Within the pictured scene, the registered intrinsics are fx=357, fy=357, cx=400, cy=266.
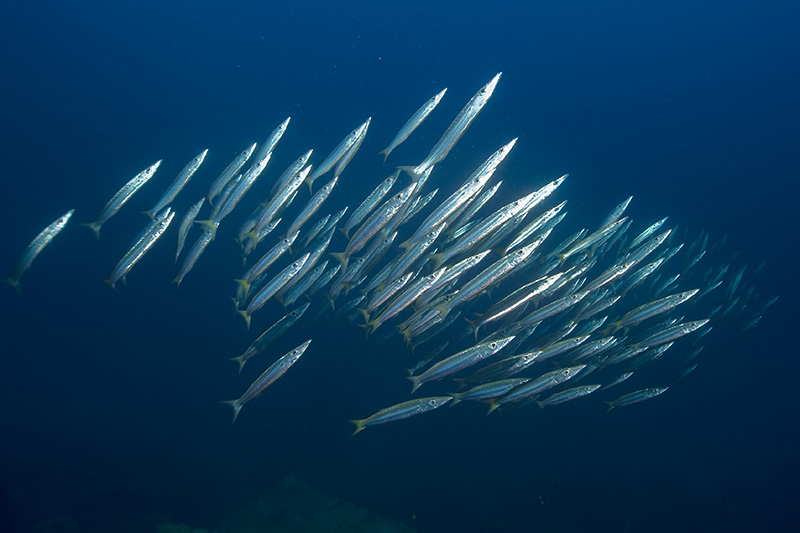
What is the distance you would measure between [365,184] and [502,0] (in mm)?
13743

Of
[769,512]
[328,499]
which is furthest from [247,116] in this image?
[769,512]

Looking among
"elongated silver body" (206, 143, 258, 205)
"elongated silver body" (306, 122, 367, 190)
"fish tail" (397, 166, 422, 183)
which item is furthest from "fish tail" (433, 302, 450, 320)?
"elongated silver body" (206, 143, 258, 205)

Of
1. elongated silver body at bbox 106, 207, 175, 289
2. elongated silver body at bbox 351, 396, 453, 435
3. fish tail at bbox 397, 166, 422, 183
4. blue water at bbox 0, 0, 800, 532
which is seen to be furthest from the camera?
blue water at bbox 0, 0, 800, 532

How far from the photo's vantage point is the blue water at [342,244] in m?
8.57

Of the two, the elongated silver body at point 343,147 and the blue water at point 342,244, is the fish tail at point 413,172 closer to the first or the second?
the elongated silver body at point 343,147

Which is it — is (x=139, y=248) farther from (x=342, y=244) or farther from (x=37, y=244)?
(x=342, y=244)

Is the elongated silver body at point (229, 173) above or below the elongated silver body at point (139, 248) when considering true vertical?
above

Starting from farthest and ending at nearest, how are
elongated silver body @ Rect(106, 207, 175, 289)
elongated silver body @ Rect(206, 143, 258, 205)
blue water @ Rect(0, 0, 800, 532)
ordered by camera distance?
blue water @ Rect(0, 0, 800, 532), elongated silver body @ Rect(206, 143, 258, 205), elongated silver body @ Rect(106, 207, 175, 289)

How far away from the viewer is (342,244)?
13016 mm

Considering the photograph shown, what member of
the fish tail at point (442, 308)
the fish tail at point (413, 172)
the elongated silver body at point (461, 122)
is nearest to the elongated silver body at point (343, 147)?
the fish tail at point (413, 172)

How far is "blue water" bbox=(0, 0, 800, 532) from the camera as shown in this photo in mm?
8570

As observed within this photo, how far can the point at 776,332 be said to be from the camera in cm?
2020

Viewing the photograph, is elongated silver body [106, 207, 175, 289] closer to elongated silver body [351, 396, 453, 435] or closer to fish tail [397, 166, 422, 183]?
fish tail [397, 166, 422, 183]

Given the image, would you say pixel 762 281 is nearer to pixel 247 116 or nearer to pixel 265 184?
pixel 265 184
